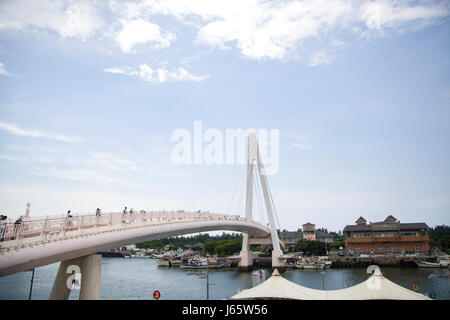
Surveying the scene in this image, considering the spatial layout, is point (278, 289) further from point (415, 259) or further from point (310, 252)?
point (310, 252)

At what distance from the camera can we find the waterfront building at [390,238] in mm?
44719

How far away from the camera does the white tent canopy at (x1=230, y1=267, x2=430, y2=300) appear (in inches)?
443

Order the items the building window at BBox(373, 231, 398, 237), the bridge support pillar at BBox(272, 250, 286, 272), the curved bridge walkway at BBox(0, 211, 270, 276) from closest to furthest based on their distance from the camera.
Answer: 1. the curved bridge walkway at BBox(0, 211, 270, 276)
2. the bridge support pillar at BBox(272, 250, 286, 272)
3. the building window at BBox(373, 231, 398, 237)

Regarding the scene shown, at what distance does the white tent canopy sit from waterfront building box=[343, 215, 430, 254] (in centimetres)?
3759

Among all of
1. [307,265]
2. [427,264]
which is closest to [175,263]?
[307,265]

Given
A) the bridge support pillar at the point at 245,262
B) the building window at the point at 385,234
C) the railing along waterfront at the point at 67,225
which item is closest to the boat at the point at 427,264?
the building window at the point at 385,234

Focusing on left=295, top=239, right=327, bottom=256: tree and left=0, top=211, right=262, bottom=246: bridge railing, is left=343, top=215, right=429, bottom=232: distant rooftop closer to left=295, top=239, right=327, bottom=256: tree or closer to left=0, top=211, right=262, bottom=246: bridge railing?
left=295, top=239, right=327, bottom=256: tree

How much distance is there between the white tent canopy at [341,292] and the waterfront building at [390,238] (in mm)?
37593

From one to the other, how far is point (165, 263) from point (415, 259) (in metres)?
35.3

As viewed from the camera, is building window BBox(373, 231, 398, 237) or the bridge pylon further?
building window BBox(373, 231, 398, 237)

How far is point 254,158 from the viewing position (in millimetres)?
40281

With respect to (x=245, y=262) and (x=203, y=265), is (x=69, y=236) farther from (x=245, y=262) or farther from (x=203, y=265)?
(x=203, y=265)

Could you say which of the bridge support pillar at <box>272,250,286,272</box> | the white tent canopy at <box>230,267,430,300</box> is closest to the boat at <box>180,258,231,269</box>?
the bridge support pillar at <box>272,250,286,272</box>

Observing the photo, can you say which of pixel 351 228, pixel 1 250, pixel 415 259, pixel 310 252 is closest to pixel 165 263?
pixel 310 252
